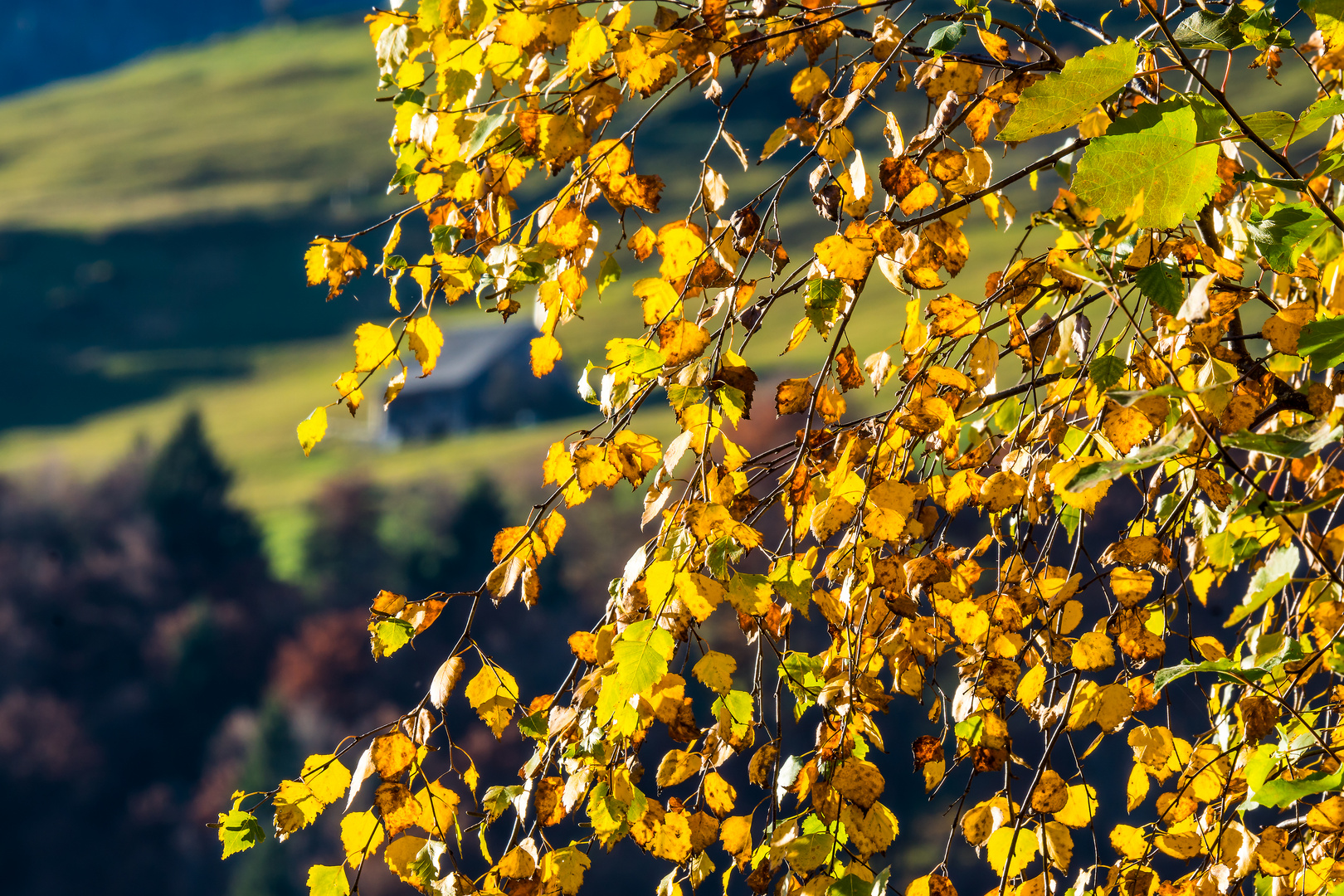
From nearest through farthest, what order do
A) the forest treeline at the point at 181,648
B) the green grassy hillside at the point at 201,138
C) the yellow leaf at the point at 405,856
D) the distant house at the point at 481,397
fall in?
the yellow leaf at the point at 405,856 < the forest treeline at the point at 181,648 < the distant house at the point at 481,397 < the green grassy hillside at the point at 201,138

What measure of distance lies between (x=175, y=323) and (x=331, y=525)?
27.8 meters

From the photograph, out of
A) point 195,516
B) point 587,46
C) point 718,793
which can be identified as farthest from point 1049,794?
point 195,516

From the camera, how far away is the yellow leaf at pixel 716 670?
4.52 ft

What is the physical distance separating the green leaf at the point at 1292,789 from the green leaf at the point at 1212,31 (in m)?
0.79

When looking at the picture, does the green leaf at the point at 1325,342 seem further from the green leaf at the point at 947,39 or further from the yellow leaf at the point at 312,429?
the yellow leaf at the point at 312,429

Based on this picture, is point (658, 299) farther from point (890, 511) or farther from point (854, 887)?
point (854, 887)

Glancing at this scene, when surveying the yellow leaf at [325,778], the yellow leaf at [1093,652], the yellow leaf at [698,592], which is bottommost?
the yellow leaf at [1093,652]

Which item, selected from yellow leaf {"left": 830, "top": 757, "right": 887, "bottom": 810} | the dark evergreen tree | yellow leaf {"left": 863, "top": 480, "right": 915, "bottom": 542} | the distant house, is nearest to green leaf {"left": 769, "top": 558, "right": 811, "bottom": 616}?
yellow leaf {"left": 863, "top": 480, "right": 915, "bottom": 542}

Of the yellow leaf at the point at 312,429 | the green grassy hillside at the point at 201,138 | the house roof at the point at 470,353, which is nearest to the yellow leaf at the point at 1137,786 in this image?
the yellow leaf at the point at 312,429

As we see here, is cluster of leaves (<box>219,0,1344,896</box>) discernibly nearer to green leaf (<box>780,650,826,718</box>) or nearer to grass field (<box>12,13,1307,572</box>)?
green leaf (<box>780,650,826,718</box>)

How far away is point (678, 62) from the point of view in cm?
155

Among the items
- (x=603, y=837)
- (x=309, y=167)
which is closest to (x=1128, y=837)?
(x=603, y=837)

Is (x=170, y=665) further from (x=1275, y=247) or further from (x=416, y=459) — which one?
(x=1275, y=247)

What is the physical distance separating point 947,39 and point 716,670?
0.89m
